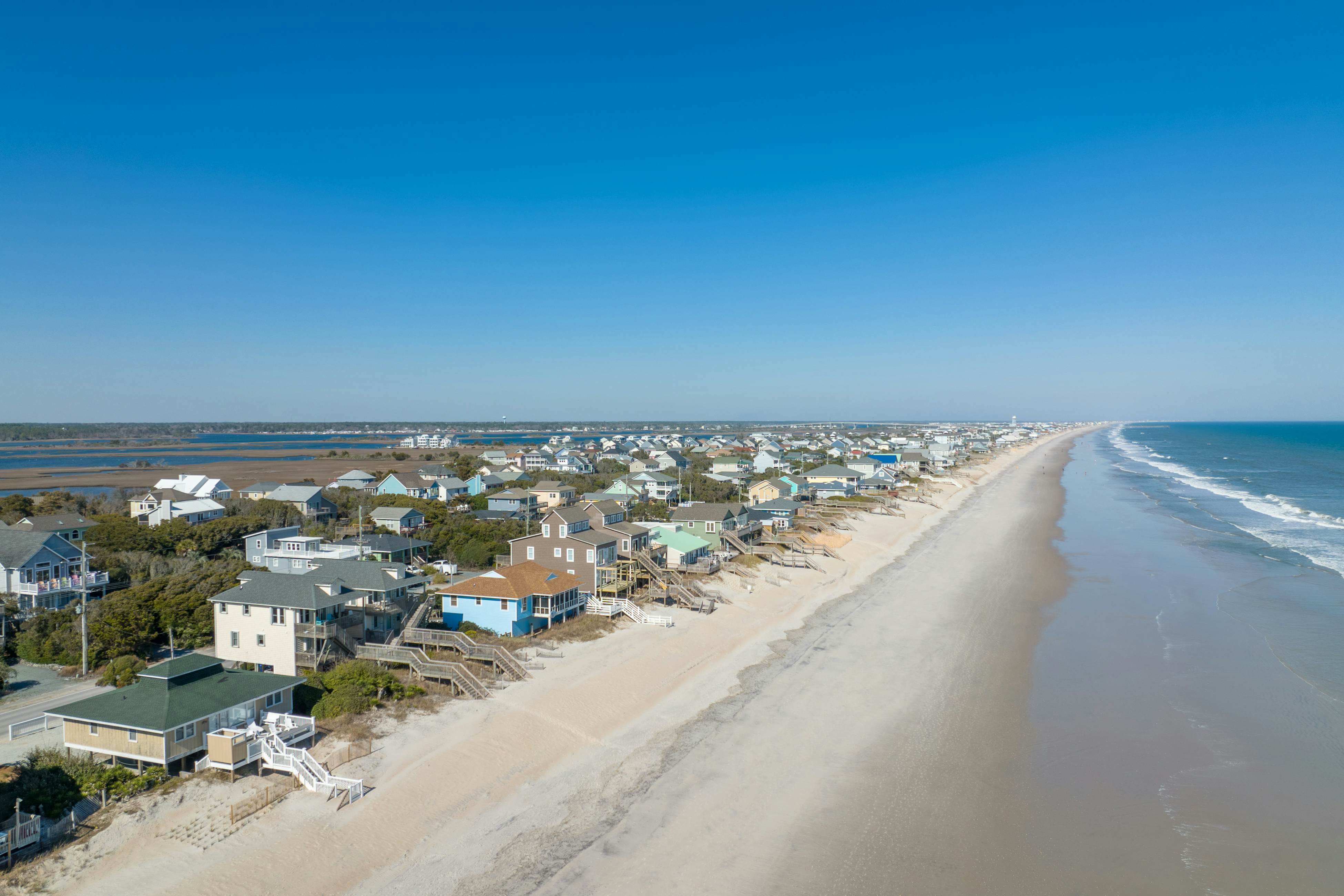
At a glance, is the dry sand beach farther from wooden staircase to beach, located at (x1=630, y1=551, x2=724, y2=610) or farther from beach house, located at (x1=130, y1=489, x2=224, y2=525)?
beach house, located at (x1=130, y1=489, x2=224, y2=525)

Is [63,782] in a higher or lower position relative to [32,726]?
higher

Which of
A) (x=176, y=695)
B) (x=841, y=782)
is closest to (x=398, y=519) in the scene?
(x=176, y=695)

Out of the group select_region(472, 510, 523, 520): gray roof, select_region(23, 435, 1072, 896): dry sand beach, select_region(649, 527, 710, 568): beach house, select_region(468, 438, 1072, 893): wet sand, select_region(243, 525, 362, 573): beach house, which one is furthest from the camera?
select_region(472, 510, 523, 520): gray roof

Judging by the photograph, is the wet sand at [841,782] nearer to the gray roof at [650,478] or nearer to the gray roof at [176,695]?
the gray roof at [176,695]

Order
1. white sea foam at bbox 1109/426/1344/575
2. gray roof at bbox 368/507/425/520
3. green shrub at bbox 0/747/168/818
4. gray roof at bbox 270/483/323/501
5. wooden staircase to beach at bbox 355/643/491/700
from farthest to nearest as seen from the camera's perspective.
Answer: gray roof at bbox 270/483/323/501, gray roof at bbox 368/507/425/520, white sea foam at bbox 1109/426/1344/575, wooden staircase to beach at bbox 355/643/491/700, green shrub at bbox 0/747/168/818

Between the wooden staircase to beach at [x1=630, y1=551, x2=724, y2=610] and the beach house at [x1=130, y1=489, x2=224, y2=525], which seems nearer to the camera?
the wooden staircase to beach at [x1=630, y1=551, x2=724, y2=610]

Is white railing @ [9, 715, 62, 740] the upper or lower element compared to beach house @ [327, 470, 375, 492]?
lower

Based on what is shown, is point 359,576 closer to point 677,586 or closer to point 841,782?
point 677,586

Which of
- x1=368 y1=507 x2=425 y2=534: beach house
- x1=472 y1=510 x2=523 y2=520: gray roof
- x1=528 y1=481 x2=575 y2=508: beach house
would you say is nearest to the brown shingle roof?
x1=368 y1=507 x2=425 y2=534: beach house
